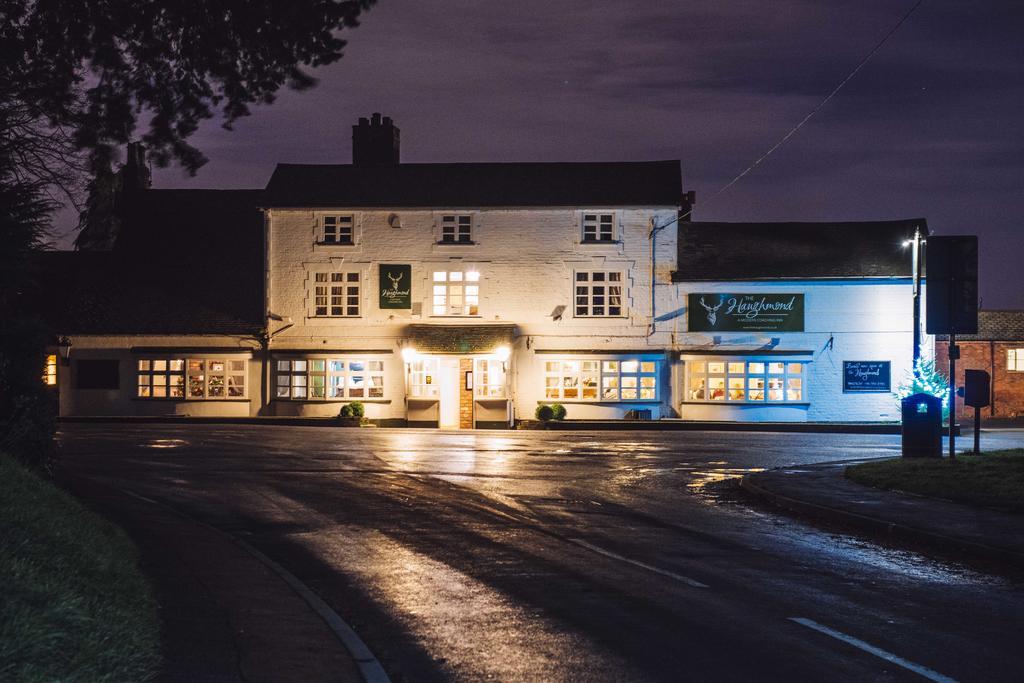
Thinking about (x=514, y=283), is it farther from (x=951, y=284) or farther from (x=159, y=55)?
(x=159, y=55)

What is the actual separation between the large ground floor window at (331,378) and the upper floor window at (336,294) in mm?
1899

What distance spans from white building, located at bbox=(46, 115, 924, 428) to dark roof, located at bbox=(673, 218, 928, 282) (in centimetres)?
11

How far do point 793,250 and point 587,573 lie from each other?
3540 cm

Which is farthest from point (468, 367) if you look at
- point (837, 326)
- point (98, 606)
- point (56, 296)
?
point (98, 606)

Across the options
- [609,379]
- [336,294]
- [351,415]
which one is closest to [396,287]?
[336,294]

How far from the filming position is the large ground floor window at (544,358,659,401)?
4344cm

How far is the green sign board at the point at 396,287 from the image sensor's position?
43906 mm

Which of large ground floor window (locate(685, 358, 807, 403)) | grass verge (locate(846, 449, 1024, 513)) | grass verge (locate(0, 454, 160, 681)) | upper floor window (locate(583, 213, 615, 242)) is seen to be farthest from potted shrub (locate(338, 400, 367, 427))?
grass verge (locate(0, 454, 160, 681))

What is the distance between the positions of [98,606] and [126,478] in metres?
14.6

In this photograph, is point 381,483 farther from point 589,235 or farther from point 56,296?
point 56,296

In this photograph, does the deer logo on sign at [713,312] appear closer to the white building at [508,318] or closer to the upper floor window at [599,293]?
the white building at [508,318]

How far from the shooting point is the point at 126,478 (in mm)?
21781

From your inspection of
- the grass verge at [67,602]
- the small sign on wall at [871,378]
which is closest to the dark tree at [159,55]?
the grass verge at [67,602]

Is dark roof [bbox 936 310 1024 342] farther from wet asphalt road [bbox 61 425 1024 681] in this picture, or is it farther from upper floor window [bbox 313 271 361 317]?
wet asphalt road [bbox 61 425 1024 681]
